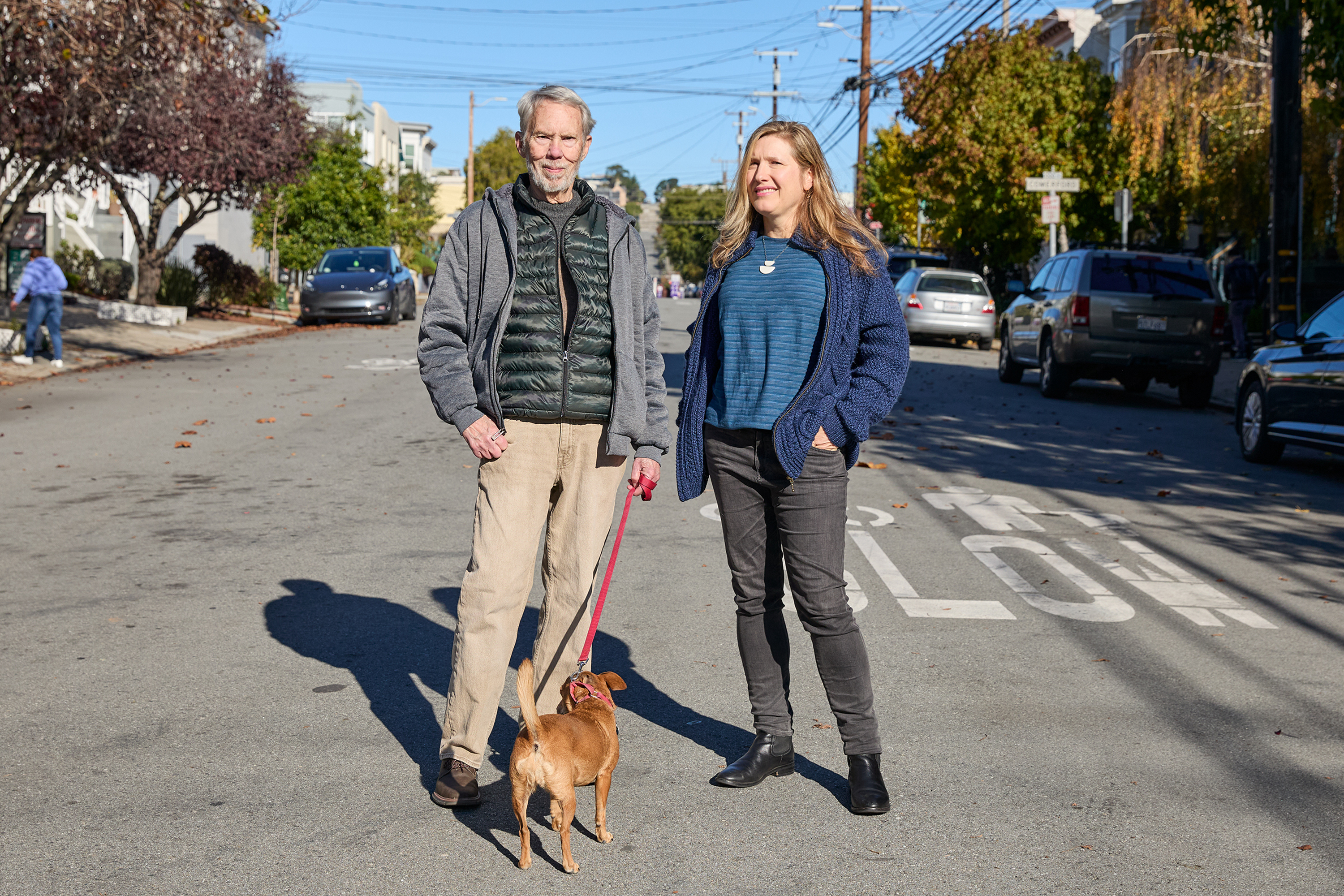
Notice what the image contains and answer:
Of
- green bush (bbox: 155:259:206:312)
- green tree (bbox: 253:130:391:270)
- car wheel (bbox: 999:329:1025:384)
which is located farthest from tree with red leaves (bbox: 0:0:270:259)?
green tree (bbox: 253:130:391:270)

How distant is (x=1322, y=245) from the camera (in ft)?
92.0

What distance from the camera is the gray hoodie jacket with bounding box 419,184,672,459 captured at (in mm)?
3881

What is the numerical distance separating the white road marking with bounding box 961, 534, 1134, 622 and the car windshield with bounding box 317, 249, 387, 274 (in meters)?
24.9

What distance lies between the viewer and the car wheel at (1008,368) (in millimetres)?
19891

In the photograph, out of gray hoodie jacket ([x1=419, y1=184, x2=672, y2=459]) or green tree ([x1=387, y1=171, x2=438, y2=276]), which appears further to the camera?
green tree ([x1=387, y1=171, x2=438, y2=276])

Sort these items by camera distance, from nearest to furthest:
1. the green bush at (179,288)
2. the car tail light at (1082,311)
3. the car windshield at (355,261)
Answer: the car tail light at (1082,311) → the green bush at (179,288) → the car windshield at (355,261)

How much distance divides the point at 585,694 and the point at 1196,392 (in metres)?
15.4

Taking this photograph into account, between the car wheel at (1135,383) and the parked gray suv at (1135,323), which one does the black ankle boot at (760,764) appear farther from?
the car wheel at (1135,383)

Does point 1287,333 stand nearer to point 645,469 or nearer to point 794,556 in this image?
point 794,556

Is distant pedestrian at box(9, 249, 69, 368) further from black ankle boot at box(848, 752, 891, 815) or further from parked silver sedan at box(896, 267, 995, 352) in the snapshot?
black ankle boot at box(848, 752, 891, 815)

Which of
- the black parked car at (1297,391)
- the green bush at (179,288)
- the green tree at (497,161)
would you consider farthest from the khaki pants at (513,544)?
the green tree at (497,161)

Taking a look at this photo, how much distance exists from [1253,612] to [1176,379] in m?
11.2

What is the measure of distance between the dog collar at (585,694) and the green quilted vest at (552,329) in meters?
0.77

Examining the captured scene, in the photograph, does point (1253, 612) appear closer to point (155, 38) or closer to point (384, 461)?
point (384, 461)
